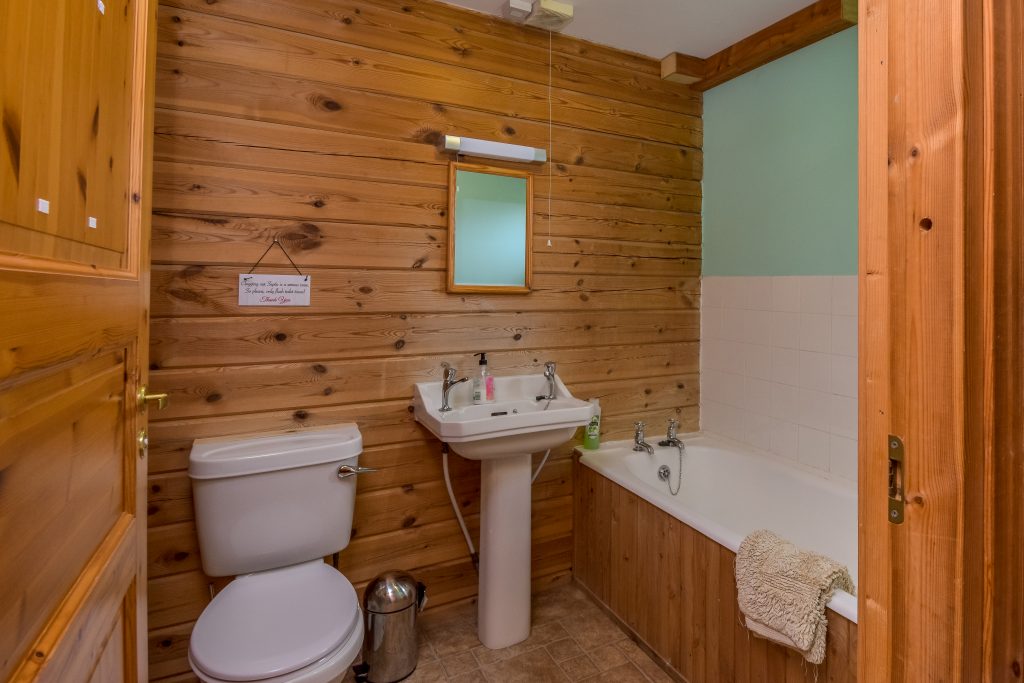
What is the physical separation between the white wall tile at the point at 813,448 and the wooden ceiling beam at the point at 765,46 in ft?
5.30

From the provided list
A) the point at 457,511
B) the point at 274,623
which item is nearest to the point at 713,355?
the point at 457,511

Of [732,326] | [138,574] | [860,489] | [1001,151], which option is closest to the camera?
[1001,151]

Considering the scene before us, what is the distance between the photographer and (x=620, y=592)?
6.79 feet

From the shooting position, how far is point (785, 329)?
227cm

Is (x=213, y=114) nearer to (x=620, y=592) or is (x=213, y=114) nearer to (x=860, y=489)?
(x=860, y=489)

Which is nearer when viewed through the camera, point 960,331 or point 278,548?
point 960,331

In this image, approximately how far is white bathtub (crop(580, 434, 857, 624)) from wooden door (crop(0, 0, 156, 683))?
1.55 meters

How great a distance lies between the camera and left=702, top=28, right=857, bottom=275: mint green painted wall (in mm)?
2006

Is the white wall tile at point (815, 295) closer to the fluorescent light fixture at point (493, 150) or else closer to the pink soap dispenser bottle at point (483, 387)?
the fluorescent light fixture at point (493, 150)

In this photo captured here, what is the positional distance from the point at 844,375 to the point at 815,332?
8.4 inches

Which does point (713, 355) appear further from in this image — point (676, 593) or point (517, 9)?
point (517, 9)

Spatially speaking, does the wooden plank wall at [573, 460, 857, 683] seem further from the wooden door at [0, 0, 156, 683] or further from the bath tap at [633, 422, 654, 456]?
the wooden door at [0, 0, 156, 683]

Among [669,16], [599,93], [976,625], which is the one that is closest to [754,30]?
[669,16]

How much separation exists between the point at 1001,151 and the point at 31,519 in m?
1.10
